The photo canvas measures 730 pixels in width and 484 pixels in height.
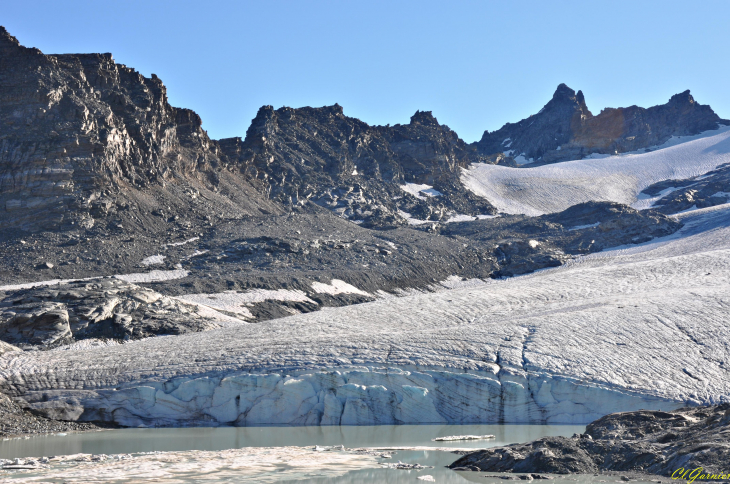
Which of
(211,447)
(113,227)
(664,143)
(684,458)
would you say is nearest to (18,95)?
(113,227)

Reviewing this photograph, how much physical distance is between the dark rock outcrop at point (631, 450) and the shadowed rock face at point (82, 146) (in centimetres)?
5338

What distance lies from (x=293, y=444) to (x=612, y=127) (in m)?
169

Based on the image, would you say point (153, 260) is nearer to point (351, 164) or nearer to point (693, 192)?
point (351, 164)

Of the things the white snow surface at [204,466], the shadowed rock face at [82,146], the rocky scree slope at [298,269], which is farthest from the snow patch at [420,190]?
the white snow surface at [204,466]

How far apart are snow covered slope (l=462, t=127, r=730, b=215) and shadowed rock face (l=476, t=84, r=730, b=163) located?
21.3 m

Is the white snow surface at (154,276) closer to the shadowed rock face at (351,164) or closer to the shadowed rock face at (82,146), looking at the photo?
the shadowed rock face at (82,146)

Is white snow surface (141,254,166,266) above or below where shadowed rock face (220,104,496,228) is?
below

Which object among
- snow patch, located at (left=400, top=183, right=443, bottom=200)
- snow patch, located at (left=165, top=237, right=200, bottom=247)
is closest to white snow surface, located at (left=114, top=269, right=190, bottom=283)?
snow patch, located at (left=165, top=237, right=200, bottom=247)

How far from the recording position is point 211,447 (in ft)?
61.4

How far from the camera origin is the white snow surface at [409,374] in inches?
909

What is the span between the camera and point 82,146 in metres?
64.8

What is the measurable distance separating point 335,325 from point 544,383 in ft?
35.3

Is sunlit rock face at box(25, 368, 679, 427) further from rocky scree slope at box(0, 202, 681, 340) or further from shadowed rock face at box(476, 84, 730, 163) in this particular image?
shadowed rock face at box(476, 84, 730, 163)

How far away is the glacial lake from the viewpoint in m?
14.2
